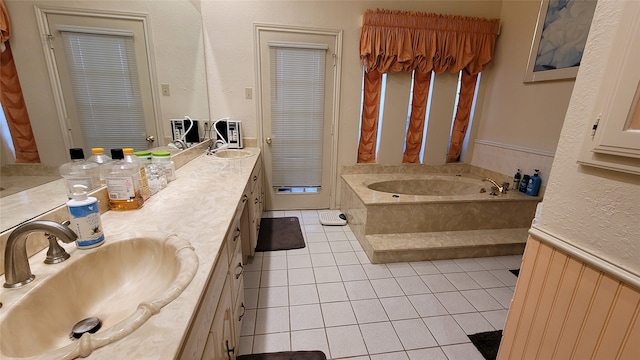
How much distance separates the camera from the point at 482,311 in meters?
Answer: 1.75

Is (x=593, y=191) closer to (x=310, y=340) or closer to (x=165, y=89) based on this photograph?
(x=310, y=340)

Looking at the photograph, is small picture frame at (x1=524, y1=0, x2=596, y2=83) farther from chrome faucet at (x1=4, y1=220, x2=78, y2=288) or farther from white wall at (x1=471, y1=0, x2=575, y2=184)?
chrome faucet at (x1=4, y1=220, x2=78, y2=288)

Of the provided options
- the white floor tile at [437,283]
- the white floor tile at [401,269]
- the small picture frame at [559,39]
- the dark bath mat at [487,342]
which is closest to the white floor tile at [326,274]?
the white floor tile at [401,269]

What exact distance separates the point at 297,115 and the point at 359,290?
1.99 metres

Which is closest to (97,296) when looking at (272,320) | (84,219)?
(84,219)

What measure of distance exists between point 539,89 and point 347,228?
2.40 meters

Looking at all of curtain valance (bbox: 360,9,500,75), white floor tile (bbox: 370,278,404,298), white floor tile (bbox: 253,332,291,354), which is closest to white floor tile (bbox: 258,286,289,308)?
white floor tile (bbox: 253,332,291,354)

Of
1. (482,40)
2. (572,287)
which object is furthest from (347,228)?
(482,40)

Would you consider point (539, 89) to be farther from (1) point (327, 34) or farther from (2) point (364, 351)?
(2) point (364, 351)

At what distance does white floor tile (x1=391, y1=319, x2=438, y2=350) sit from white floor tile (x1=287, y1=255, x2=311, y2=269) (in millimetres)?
850

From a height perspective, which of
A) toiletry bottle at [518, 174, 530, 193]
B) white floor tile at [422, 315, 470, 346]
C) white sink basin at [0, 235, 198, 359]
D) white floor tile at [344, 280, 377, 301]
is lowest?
white floor tile at [422, 315, 470, 346]

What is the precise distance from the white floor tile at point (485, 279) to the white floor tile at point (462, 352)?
2.19 ft

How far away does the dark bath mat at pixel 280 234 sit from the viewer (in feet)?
8.13

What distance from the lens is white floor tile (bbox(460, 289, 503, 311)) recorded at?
1.79 m
